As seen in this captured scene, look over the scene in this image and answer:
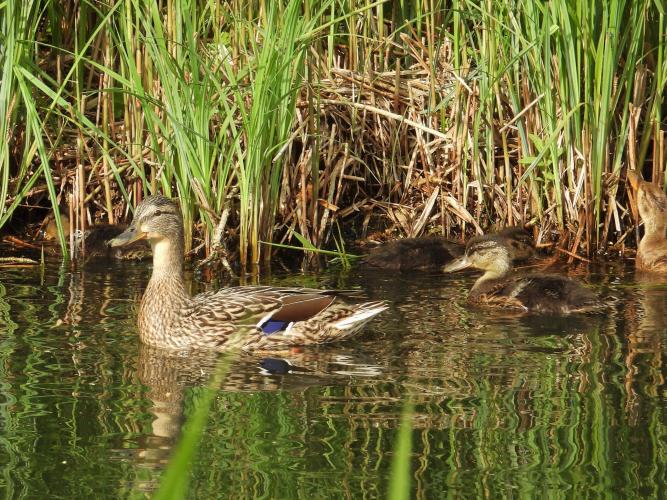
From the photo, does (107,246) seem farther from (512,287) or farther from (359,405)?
(359,405)

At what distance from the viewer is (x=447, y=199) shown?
8.63 metres

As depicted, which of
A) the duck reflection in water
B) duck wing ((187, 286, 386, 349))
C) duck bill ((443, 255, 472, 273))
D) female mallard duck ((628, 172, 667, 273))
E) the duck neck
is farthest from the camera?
female mallard duck ((628, 172, 667, 273))

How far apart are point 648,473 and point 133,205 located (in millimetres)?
5318

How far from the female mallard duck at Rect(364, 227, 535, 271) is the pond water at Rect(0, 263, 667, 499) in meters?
0.73

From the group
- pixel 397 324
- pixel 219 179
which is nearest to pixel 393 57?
pixel 219 179

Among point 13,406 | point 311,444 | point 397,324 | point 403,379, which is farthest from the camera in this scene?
point 397,324

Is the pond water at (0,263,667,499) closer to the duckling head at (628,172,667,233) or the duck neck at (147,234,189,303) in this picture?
the duck neck at (147,234,189,303)

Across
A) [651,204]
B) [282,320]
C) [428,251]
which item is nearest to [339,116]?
[428,251]

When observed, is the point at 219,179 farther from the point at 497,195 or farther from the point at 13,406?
the point at 13,406

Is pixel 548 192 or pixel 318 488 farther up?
pixel 548 192

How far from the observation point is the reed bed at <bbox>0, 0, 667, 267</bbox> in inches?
297

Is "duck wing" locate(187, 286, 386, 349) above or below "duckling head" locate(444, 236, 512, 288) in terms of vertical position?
below

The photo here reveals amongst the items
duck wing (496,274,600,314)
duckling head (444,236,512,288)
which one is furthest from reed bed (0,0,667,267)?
duck wing (496,274,600,314)

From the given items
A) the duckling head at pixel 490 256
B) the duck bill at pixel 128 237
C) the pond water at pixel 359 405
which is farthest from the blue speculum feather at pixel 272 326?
the duckling head at pixel 490 256
